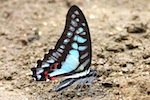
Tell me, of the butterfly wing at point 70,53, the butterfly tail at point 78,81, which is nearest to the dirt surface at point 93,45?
the butterfly tail at point 78,81

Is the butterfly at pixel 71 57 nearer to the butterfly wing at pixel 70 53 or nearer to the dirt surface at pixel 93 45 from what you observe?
the butterfly wing at pixel 70 53

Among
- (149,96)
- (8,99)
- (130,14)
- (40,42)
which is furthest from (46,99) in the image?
(130,14)

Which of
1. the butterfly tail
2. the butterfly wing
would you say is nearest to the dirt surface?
the butterfly tail

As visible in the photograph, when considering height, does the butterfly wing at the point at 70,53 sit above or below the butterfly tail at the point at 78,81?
above

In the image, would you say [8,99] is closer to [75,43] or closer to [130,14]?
[75,43]

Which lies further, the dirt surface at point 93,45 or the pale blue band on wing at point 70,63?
the dirt surface at point 93,45

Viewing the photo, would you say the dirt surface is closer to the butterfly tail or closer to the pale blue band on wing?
the butterfly tail

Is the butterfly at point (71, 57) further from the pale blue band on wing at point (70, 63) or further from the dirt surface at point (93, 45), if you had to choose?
the dirt surface at point (93, 45)

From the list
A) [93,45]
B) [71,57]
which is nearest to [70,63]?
[71,57]

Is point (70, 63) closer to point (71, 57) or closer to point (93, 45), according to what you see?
point (71, 57)
